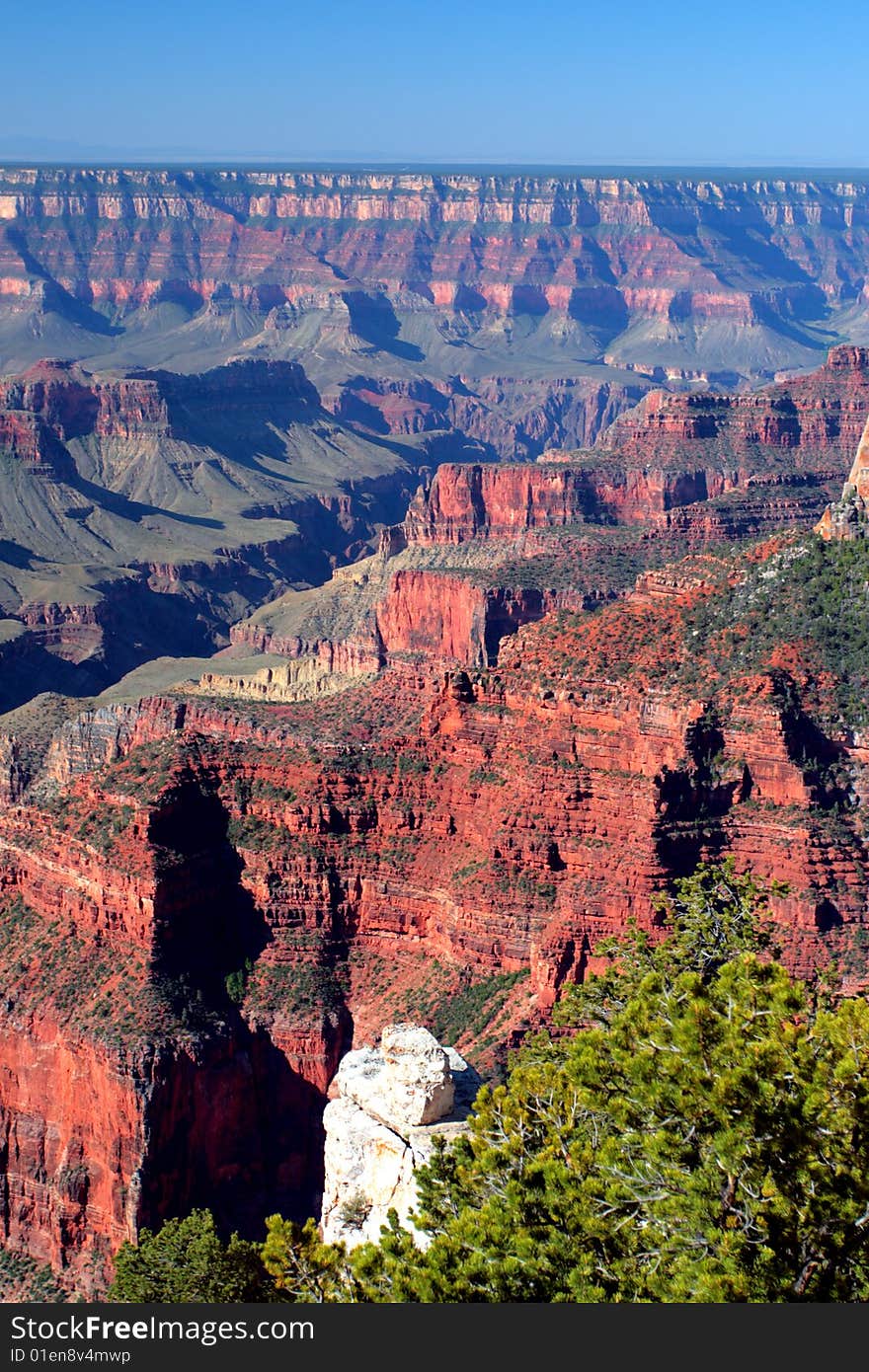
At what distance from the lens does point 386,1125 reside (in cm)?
4803

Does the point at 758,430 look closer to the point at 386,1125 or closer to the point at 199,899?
the point at 199,899

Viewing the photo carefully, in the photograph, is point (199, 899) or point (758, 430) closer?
point (199, 899)

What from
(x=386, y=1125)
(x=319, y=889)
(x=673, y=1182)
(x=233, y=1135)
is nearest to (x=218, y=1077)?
(x=233, y=1135)

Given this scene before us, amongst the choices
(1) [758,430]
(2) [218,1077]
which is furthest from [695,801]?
(1) [758,430]

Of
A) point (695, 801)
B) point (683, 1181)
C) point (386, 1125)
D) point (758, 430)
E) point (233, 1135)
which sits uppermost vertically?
point (758, 430)

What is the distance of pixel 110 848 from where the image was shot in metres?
63.9

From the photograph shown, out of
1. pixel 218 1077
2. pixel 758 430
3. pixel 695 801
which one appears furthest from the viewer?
pixel 758 430

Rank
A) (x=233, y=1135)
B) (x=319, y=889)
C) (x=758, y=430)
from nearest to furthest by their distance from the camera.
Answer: (x=233, y=1135), (x=319, y=889), (x=758, y=430)

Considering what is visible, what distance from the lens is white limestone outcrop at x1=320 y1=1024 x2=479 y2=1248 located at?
45906 mm

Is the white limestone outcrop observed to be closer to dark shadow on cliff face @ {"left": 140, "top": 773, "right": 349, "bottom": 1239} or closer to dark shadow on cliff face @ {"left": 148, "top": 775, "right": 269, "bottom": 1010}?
dark shadow on cliff face @ {"left": 140, "top": 773, "right": 349, "bottom": 1239}

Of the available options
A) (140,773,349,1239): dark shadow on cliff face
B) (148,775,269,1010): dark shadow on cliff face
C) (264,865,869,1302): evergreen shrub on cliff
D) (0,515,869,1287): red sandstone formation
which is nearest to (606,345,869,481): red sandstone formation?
(0,515,869,1287): red sandstone formation

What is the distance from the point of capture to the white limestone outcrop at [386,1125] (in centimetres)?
4591

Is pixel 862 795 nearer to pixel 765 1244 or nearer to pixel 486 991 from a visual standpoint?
pixel 486 991

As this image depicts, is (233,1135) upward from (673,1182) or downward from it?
upward
